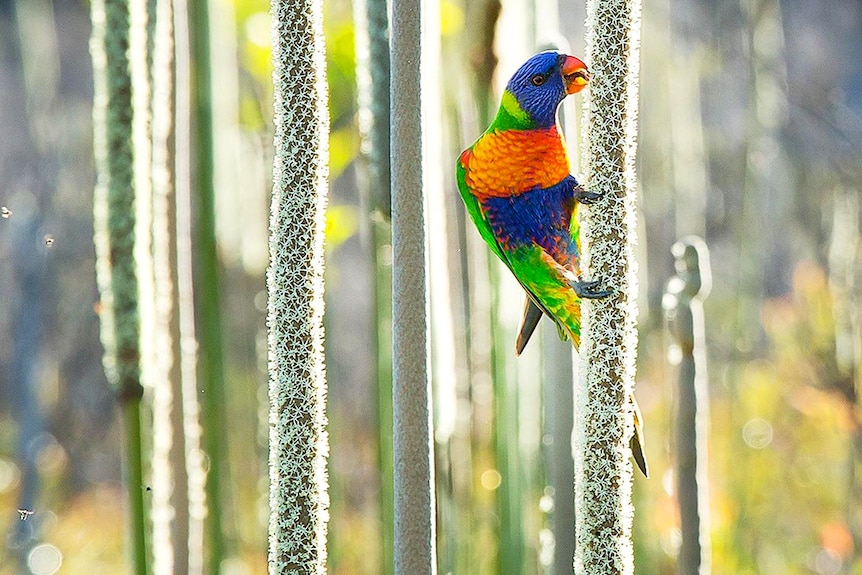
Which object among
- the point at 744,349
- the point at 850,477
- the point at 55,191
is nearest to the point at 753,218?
the point at 744,349

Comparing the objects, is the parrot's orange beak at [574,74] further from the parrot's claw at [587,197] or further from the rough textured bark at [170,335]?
the rough textured bark at [170,335]

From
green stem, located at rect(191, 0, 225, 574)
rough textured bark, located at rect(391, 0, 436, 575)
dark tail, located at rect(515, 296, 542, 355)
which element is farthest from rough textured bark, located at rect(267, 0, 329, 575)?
green stem, located at rect(191, 0, 225, 574)

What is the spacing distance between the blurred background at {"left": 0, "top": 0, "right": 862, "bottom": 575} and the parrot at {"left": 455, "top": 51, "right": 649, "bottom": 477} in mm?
33

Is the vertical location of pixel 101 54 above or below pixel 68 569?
above

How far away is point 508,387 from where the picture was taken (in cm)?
67

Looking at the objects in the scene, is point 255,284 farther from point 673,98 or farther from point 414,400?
point 414,400

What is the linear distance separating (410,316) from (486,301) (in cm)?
29

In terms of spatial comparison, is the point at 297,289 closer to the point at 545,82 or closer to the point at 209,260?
the point at 545,82

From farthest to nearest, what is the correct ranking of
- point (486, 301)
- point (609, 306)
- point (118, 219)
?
point (486, 301)
point (118, 219)
point (609, 306)

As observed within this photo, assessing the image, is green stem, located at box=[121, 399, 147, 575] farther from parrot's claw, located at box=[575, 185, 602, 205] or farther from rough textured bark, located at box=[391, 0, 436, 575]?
parrot's claw, located at box=[575, 185, 602, 205]

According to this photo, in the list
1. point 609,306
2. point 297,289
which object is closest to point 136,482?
point 297,289

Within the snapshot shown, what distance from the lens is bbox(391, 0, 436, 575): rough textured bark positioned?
0.39 metres

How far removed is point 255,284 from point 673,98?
87 centimetres

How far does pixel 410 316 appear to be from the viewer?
394mm
